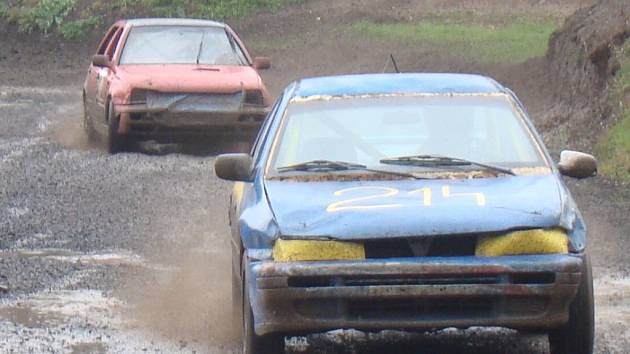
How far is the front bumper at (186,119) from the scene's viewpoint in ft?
57.8

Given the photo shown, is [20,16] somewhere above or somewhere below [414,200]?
below

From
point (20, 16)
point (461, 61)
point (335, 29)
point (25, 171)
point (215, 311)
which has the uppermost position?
point (215, 311)

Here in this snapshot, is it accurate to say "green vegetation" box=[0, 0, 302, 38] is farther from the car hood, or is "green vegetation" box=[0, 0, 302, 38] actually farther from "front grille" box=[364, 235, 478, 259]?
"front grille" box=[364, 235, 478, 259]

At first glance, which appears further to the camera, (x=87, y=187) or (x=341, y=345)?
(x=87, y=187)

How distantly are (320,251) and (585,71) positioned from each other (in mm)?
13955

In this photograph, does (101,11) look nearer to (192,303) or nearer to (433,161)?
(192,303)

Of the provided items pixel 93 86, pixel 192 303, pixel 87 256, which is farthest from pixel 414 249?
pixel 93 86

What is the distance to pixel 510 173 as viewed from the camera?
7.92m

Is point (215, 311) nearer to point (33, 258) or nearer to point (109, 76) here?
point (33, 258)

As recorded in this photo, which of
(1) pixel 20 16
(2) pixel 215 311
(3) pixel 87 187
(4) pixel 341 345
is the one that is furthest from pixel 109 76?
(1) pixel 20 16

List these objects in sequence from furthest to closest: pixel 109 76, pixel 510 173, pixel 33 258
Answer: pixel 109 76, pixel 33 258, pixel 510 173

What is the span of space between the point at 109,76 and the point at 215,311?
9288mm

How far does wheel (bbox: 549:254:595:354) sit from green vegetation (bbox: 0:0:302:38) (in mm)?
31224

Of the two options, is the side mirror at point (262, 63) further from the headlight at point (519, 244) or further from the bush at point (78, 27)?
the bush at point (78, 27)
